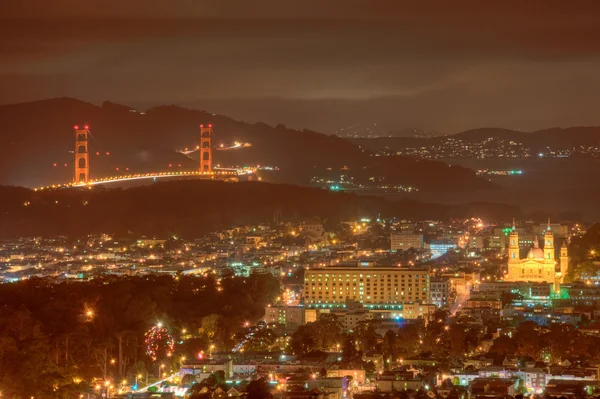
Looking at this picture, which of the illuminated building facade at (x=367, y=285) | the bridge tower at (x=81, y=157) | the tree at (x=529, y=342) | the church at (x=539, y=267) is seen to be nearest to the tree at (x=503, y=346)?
the tree at (x=529, y=342)

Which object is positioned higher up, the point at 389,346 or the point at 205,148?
the point at 205,148

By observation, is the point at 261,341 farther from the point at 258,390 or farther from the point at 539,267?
the point at 539,267

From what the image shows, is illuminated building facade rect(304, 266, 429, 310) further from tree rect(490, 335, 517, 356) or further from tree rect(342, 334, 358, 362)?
tree rect(490, 335, 517, 356)

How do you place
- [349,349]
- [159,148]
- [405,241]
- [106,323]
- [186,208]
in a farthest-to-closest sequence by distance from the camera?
[159,148], [186,208], [405,241], [106,323], [349,349]

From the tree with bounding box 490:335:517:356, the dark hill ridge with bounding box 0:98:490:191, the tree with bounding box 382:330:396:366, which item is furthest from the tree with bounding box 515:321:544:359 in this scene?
the dark hill ridge with bounding box 0:98:490:191

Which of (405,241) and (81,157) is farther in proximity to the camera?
(81,157)

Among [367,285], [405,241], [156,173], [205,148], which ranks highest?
[205,148]

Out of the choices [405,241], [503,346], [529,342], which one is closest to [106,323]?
[503,346]
